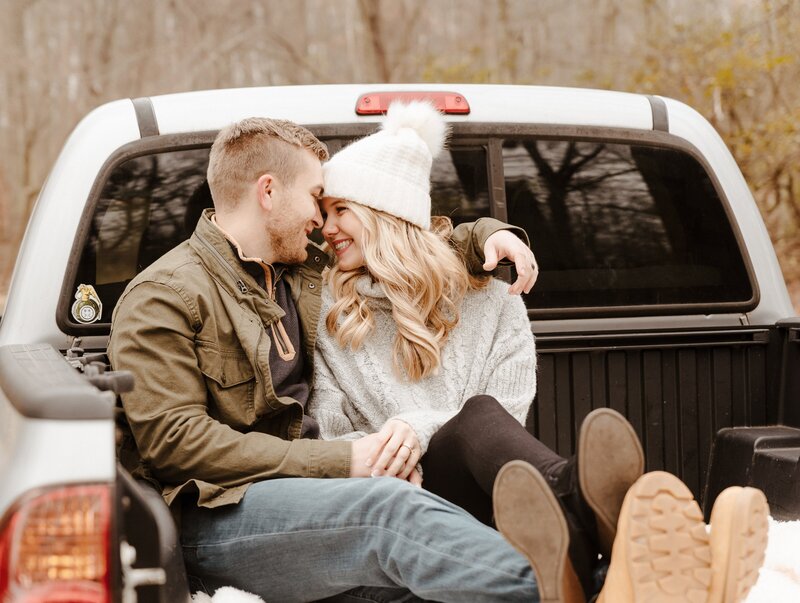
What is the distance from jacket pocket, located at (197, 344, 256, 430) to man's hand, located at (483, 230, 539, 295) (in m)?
0.71

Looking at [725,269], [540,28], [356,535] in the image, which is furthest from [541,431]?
[540,28]

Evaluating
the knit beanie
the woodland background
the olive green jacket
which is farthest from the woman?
the woodland background

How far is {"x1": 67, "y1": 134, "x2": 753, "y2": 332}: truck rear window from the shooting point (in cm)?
308

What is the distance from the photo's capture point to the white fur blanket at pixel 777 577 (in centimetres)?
216

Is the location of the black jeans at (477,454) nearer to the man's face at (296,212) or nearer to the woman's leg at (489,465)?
the woman's leg at (489,465)

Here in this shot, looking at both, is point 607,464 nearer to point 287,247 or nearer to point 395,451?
point 395,451

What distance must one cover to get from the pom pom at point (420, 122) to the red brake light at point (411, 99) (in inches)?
4.2

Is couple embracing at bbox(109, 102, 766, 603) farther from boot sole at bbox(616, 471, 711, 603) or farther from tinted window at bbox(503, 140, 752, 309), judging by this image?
tinted window at bbox(503, 140, 752, 309)

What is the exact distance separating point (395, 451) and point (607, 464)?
65 centimetres

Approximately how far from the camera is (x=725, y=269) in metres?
3.18

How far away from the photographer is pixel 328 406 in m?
2.72

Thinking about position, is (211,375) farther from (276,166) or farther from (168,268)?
(276,166)

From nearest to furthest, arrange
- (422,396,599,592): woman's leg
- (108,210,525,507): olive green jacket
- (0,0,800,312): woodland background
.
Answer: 1. (422,396,599,592): woman's leg
2. (108,210,525,507): olive green jacket
3. (0,0,800,312): woodland background

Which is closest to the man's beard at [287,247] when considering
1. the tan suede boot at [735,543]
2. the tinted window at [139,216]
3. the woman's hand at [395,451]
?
the tinted window at [139,216]
